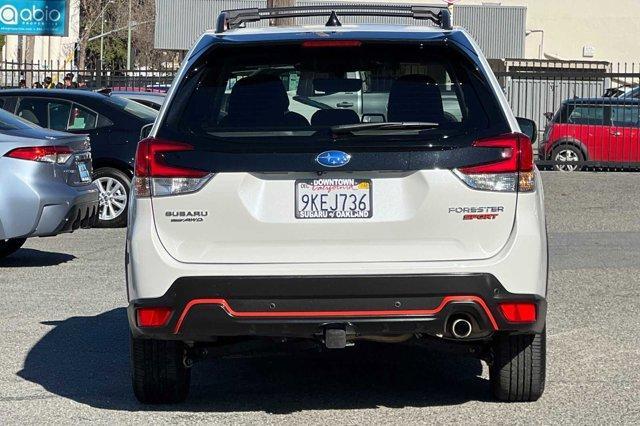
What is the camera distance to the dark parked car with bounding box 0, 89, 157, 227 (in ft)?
52.2

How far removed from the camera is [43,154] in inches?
475

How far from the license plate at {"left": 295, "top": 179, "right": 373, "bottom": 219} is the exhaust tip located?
60 centimetres

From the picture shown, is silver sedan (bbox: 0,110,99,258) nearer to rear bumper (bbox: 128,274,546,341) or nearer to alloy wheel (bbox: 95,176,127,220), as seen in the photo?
alloy wheel (bbox: 95,176,127,220)

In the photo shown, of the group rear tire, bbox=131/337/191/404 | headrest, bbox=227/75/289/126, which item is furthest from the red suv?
headrest, bbox=227/75/289/126

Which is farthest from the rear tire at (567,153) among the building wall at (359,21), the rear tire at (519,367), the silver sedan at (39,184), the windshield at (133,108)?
the building wall at (359,21)

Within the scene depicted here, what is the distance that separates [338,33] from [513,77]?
18.9m

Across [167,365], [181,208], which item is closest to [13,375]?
[167,365]

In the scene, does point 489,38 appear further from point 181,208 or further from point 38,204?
point 181,208

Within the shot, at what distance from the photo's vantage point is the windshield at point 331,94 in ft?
19.4

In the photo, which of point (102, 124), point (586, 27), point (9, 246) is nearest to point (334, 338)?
point (9, 246)

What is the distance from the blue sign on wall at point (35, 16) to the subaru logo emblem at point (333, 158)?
33.2 metres

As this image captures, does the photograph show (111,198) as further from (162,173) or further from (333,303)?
(333,303)

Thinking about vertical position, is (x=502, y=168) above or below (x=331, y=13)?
below

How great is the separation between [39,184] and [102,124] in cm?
416
